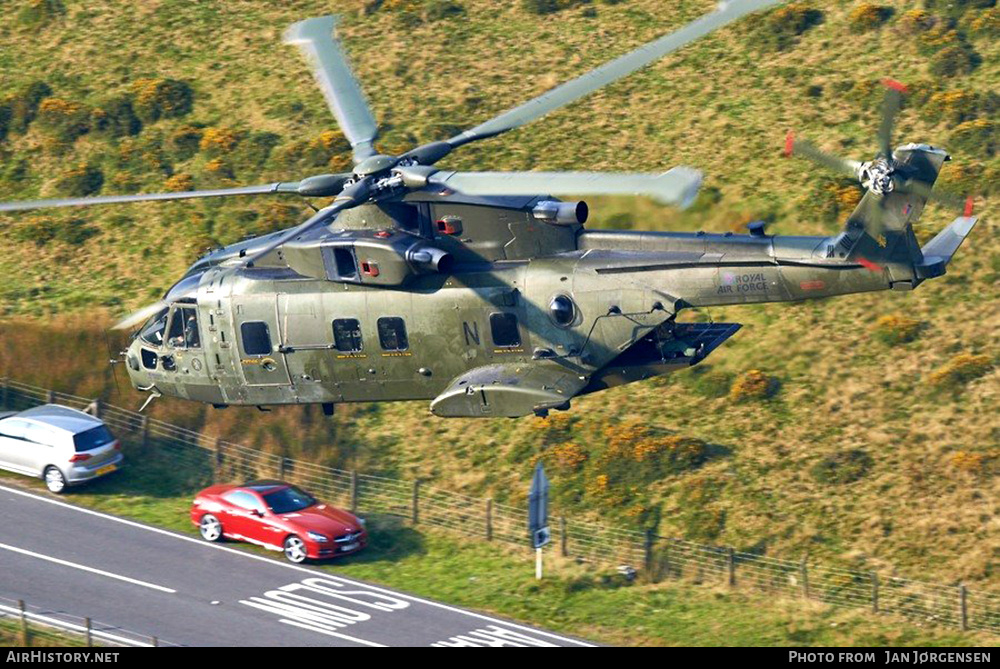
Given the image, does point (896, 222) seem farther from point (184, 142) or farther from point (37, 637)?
point (184, 142)

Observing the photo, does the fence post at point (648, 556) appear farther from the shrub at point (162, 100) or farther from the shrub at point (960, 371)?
the shrub at point (162, 100)

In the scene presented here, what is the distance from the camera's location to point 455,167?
5131 centimetres

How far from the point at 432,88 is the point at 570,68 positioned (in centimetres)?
507

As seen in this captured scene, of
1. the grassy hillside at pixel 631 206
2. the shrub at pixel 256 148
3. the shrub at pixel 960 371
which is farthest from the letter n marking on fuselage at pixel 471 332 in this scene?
the shrub at pixel 256 148

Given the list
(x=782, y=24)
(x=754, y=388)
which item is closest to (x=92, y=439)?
(x=754, y=388)

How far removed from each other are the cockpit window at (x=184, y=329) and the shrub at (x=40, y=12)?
3210cm

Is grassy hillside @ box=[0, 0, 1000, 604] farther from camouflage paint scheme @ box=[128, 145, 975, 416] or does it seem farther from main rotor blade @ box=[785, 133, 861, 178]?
main rotor blade @ box=[785, 133, 861, 178]

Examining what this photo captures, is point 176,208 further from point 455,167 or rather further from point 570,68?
point 570,68

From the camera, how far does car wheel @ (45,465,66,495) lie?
1618 inches

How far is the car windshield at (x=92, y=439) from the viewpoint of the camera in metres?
40.9

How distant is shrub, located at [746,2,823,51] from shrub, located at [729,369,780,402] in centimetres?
1651

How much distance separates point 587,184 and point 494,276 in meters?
5.98

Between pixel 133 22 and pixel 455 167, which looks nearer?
pixel 455 167
